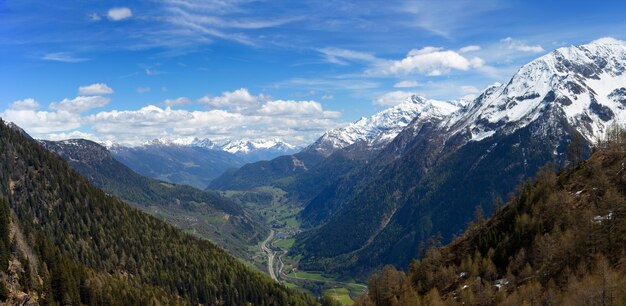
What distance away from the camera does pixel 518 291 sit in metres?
128

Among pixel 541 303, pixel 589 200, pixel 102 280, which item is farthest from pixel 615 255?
pixel 102 280

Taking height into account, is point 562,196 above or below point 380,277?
above

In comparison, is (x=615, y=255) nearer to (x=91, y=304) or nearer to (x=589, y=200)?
(x=589, y=200)

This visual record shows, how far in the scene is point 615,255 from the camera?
123 metres

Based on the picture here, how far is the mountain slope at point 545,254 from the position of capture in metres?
116

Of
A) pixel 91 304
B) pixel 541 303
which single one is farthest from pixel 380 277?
pixel 91 304

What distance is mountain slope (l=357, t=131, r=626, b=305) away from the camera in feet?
380

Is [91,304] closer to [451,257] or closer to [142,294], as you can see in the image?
[142,294]

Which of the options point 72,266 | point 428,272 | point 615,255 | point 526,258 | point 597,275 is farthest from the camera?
point 428,272

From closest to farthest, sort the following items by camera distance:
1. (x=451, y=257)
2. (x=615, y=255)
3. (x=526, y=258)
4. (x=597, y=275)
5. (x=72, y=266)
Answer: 1. (x=597, y=275)
2. (x=615, y=255)
3. (x=526, y=258)
4. (x=72, y=266)
5. (x=451, y=257)

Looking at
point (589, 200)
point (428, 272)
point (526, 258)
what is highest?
point (589, 200)

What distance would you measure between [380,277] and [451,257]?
2820cm

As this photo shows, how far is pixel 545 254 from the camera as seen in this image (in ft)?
448

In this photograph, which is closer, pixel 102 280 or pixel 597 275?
pixel 597 275
